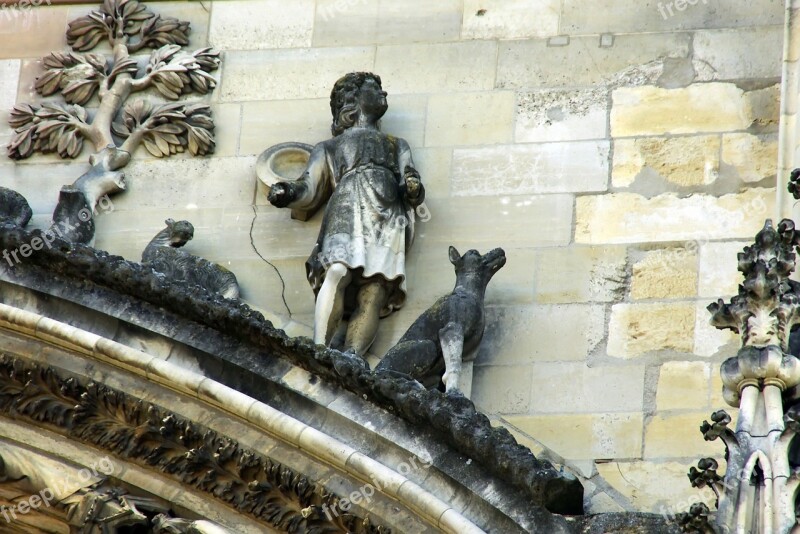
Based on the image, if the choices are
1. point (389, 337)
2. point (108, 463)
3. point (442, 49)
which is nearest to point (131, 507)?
point (108, 463)

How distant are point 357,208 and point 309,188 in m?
0.37

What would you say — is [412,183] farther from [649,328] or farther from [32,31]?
[32,31]

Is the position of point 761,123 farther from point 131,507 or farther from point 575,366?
point 131,507

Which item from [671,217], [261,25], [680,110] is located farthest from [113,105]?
[671,217]

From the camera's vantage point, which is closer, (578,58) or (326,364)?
(326,364)

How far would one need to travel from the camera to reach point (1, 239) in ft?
47.4

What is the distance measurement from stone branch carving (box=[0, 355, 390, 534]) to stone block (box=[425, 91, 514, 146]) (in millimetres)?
2182

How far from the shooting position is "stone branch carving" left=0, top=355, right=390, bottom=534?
44.4 feet

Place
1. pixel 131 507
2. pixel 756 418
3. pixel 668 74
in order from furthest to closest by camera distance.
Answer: pixel 668 74 → pixel 131 507 → pixel 756 418

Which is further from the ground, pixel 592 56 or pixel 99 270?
pixel 592 56

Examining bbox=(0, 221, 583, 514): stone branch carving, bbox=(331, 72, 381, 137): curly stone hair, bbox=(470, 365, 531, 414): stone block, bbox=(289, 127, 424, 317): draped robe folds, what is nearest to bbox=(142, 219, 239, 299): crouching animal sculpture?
bbox=(0, 221, 583, 514): stone branch carving

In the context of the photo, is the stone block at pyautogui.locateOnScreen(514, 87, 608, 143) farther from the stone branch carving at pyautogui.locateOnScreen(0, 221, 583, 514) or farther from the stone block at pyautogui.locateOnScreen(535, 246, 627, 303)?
the stone branch carving at pyautogui.locateOnScreen(0, 221, 583, 514)

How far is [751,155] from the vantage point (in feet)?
47.9

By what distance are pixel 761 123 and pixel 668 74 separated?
0.59 m
